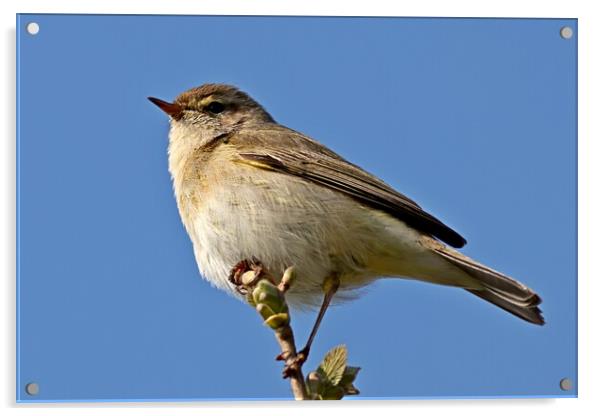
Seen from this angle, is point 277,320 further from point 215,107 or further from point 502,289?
point 215,107

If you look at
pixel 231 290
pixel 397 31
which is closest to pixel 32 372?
pixel 231 290

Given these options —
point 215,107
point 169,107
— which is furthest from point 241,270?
point 215,107

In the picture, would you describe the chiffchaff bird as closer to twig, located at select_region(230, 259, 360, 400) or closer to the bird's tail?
the bird's tail

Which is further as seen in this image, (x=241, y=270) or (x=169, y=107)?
(x=169, y=107)

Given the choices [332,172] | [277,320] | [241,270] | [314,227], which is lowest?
[277,320]

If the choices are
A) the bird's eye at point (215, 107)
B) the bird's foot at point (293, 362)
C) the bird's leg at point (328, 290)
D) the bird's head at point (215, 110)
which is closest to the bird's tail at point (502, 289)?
the bird's leg at point (328, 290)

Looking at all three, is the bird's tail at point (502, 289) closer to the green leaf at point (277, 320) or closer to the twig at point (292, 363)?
the twig at point (292, 363)

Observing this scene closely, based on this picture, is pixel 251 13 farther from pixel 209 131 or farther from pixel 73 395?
pixel 73 395
